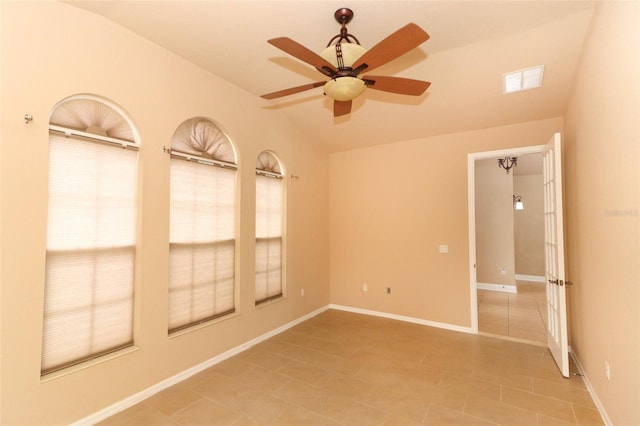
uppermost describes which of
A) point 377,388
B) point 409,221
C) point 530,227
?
point 409,221

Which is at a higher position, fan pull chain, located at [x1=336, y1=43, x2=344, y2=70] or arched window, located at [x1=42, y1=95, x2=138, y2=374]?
fan pull chain, located at [x1=336, y1=43, x2=344, y2=70]

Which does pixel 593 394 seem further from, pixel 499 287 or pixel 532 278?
pixel 532 278

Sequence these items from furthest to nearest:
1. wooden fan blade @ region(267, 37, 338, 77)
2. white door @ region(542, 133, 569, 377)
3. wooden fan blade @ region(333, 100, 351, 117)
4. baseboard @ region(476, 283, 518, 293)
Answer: baseboard @ region(476, 283, 518, 293)
white door @ region(542, 133, 569, 377)
wooden fan blade @ region(333, 100, 351, 117)
wooden fan blade @ region(267, 37, 338, 77)

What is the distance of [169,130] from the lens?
2.92 metres

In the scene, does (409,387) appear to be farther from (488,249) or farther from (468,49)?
(488,249)

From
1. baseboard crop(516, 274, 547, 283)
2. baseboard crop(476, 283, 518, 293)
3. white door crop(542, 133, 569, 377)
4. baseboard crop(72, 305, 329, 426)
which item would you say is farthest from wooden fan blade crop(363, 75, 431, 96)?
baseboard crop(516, 274, 547, 283)

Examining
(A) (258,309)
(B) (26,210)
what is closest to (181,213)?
(B) (26,210)

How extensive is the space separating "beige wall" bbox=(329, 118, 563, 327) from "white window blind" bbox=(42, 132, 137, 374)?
3500 mm

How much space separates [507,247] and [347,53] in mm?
6501

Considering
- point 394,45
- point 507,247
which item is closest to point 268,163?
point 394,45

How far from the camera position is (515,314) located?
→ 5.03 metres

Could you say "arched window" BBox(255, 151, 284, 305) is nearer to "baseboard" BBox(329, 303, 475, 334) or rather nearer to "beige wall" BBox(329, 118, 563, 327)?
"beige wall" BBox(329, 118, 563, 327)

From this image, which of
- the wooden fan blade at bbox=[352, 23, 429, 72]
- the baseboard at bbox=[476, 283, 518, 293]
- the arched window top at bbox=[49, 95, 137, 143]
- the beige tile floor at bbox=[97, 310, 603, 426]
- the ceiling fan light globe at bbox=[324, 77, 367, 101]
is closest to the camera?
the wooden fan blade at bbox=[352, 23, 429, 72]

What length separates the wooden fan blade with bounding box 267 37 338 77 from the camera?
1.80 meters
